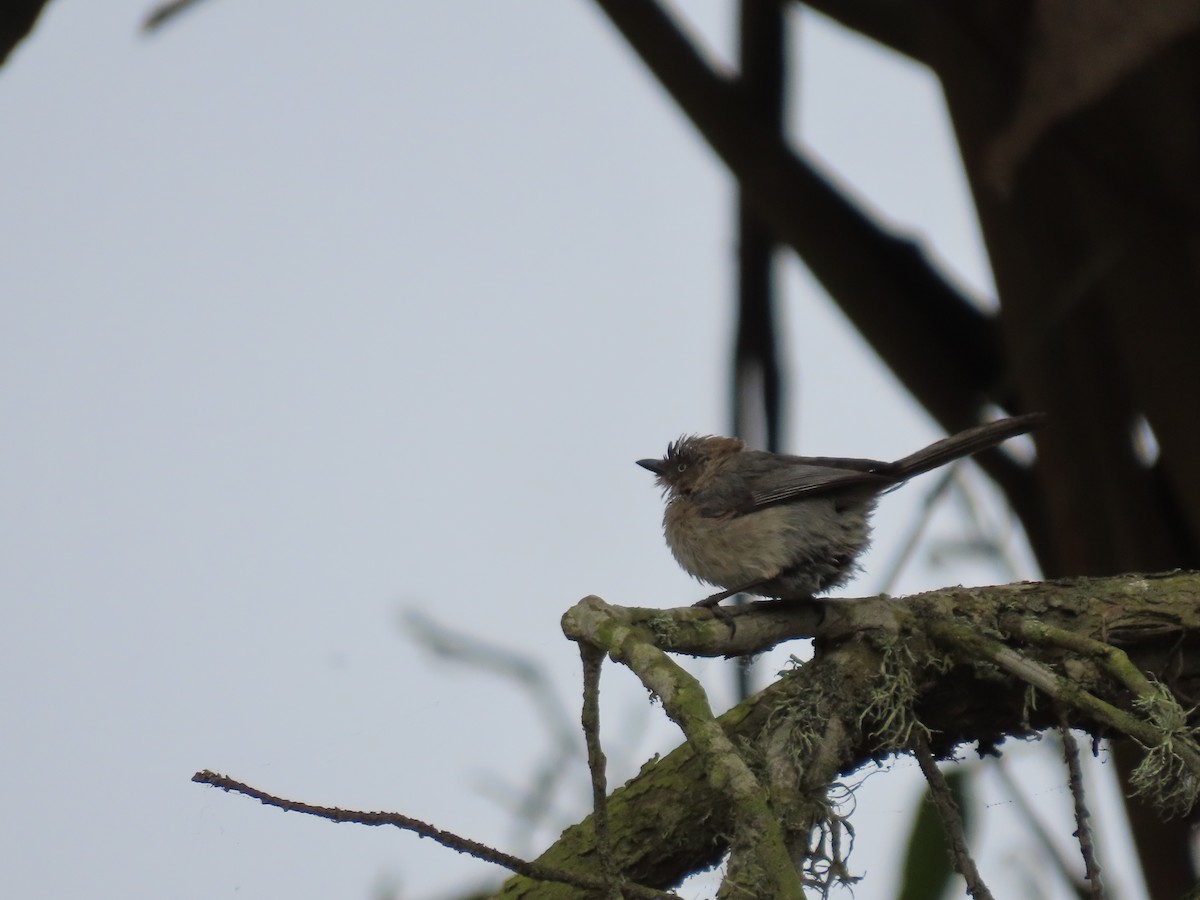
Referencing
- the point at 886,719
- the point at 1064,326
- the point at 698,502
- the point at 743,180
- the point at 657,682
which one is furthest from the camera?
the point at 743,180

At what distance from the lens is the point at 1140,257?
423 centimetres

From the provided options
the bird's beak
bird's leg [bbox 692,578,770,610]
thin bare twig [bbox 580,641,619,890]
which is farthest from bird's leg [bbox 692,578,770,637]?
the bird's beak

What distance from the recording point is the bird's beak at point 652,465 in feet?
14.7

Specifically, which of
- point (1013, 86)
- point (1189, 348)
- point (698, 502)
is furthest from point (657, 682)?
point (1013, 86)

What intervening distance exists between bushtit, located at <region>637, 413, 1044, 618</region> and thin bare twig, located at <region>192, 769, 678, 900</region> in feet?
4.45

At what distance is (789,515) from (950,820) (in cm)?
147

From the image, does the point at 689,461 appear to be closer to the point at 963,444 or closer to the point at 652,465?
the point at 652,465

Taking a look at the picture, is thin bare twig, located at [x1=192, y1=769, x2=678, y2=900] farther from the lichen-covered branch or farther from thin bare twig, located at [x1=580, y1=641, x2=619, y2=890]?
the lichen-covered branch

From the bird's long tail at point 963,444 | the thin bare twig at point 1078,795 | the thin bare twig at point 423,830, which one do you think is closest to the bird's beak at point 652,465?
the bird's long tail at point 963,444

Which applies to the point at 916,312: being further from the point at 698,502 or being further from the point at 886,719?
the point at 886,719

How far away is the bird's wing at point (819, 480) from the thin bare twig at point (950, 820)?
1345mm

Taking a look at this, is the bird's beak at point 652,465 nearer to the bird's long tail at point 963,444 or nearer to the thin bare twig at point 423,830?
the bird's long tail at point 963,444

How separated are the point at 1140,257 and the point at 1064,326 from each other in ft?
1.21

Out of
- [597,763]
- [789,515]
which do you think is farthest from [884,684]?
[789,515]
